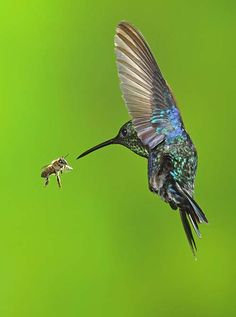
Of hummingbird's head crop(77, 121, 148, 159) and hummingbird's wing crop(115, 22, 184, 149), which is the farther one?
hummingbird's head crop(77, 121, 148, 159)

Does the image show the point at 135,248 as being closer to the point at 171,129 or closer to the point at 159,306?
the point at 159,306

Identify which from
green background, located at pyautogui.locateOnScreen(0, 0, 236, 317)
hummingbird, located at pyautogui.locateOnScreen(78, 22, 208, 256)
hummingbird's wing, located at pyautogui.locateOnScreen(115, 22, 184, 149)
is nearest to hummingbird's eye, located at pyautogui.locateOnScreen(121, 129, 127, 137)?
hummingbird, located at pyautogui.locateOnScreen(78, 22, 208, 256)

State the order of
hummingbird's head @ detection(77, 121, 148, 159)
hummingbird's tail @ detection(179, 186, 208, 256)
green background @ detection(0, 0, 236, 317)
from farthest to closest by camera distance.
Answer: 1. green background @ detection(0, 0, 236, 317)
2. hummingbird's head @ detection(77, 121, 148, 159)
3. hummingbird's tail @ detection(179, 186, 208, 256)

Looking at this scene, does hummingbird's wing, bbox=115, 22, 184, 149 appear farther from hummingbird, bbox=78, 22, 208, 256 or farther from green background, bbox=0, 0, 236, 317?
green background, bbox=0, 0, 236, 317

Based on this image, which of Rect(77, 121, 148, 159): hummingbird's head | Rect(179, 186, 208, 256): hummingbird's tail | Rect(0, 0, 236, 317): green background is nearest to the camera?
Rect(179, 186, 208, 256): hummingbird's tail

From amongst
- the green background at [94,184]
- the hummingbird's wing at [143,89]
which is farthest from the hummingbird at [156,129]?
the green background at [94,184]

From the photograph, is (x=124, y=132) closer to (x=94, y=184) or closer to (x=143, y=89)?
(x=143, y=89)

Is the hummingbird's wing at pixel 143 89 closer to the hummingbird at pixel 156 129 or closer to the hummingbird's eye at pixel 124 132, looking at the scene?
the hummingbird at pixel 156 129
